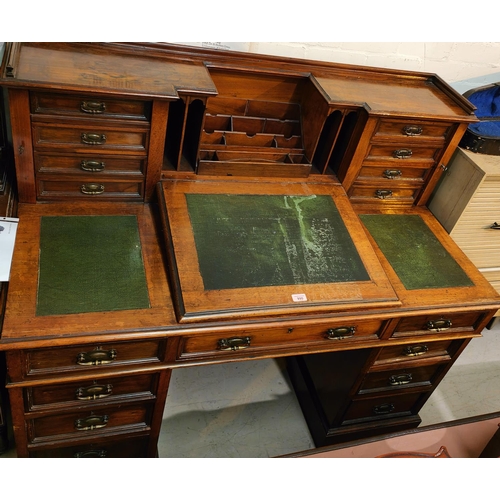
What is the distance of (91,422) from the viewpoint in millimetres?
1921

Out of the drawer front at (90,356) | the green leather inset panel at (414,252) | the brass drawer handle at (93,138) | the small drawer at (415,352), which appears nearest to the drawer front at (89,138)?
the brass drawer handle at (93,138)

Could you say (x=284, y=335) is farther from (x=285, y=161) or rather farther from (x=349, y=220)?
(x=285, y=161)

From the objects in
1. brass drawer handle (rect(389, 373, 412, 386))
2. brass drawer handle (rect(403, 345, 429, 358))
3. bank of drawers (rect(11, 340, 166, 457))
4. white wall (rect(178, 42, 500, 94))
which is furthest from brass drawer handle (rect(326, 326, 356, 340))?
white wall (rect(178, 42, 500, 94))

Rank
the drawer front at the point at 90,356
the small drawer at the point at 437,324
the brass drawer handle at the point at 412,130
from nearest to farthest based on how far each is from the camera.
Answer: the drawer front at the point at 90,356 → the small drawer at the point at 437,324 → the brass drawer handle at the point at 412,130

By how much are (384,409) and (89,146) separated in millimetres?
1855

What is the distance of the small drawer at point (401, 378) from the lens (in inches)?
91.3

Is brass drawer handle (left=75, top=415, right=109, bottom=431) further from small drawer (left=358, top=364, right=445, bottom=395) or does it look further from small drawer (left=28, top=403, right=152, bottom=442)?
small drawer (left=358, top=364, right=445, bottom=395)

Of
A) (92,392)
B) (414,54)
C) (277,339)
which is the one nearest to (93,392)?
(92,392)

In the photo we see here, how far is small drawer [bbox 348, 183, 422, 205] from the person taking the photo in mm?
2355

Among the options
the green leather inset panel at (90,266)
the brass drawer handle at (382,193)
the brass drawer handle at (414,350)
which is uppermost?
the brass drawer handle at (382,193)

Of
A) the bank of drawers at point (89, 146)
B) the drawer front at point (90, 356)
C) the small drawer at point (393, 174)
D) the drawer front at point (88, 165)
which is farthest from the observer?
the small drawer at point (393, 174)

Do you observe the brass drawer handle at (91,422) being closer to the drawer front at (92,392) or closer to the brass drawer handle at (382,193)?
the drawer front at (92,392)

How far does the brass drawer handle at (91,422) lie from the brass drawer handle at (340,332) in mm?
915

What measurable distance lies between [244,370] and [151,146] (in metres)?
1.45
